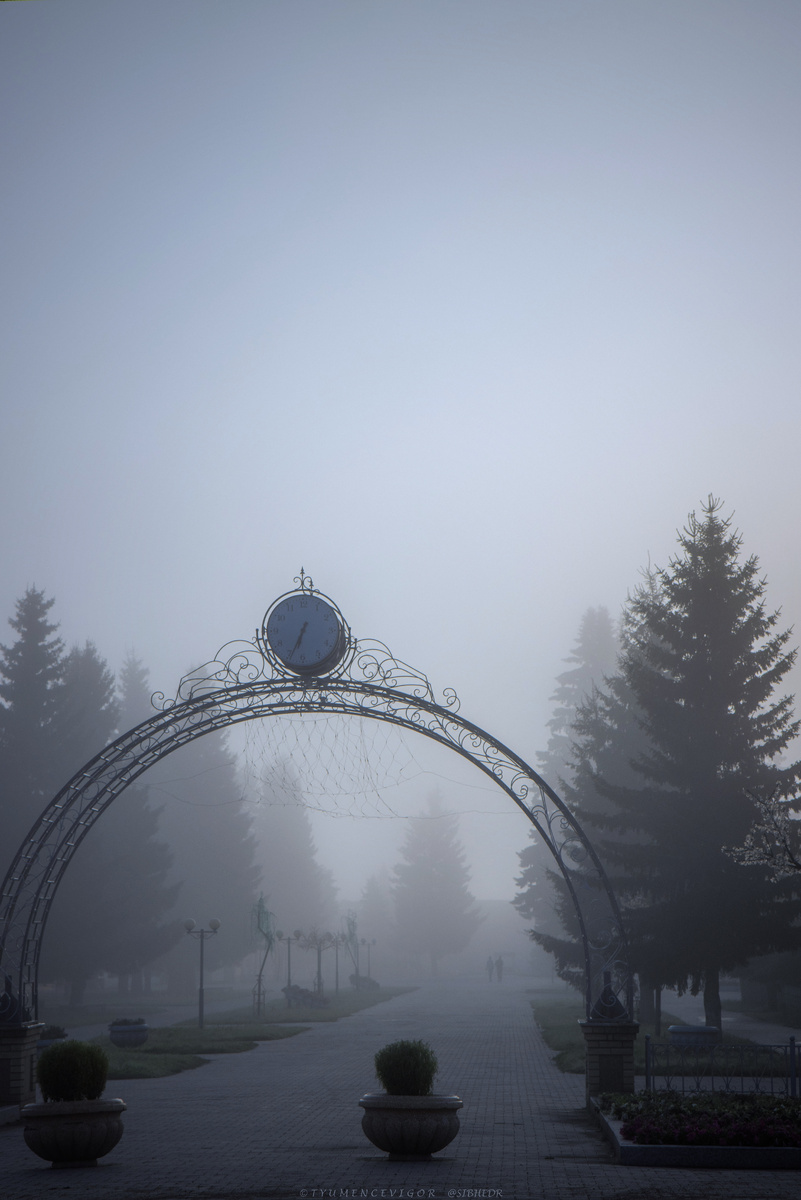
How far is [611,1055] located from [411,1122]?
5337mm

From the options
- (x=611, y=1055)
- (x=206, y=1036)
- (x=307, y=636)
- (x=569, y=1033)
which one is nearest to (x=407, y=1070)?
(x=611, y=1055)

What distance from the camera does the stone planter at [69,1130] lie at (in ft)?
36.0

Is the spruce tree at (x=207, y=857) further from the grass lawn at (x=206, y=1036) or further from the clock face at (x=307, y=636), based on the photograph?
the clock face at (x=307, y=636)

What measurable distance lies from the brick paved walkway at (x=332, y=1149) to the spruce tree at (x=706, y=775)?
4.31 meters

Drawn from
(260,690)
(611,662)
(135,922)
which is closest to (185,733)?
(260,690)

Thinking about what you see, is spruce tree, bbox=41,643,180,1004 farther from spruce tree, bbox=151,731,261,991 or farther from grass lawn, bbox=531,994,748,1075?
grass lawn, bbox=531,994,748,1075

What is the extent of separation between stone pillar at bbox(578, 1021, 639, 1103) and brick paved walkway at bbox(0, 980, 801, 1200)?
0.56 metres

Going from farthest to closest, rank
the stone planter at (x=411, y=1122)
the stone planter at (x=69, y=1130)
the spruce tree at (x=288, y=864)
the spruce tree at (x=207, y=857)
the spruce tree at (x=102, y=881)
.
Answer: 1. the spruce tree at (x=288, y=864)
2. the spruce tree at (x=207, y=857)
3. the spruce tree at (x=102, y=881)
4. the stone planter at (x=69, y=1130)
5. the stone planter at (x=411, y=1122)

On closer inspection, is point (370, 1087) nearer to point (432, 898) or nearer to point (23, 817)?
point (23, 817)

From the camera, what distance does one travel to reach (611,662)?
60.5 metres

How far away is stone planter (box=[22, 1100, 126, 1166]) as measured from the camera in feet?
36.0

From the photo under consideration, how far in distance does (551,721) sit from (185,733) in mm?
48102

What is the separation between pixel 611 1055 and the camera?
15.1 metres

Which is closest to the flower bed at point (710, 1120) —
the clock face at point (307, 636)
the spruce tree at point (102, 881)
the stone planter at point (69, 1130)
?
the stone planter at point (69, 1130)
